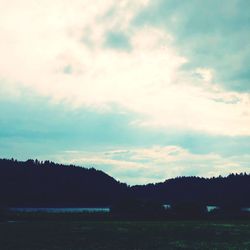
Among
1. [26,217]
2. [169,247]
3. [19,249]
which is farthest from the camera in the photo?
[26,217]

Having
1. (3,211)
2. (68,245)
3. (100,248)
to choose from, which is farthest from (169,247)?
(3,211)

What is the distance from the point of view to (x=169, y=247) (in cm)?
3691

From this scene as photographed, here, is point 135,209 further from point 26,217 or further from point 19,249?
point 19,249

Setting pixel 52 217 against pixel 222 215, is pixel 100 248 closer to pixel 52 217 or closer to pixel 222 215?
pixel 52 217

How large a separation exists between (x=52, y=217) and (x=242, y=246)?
174 feet

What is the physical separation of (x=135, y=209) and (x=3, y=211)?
33.1m

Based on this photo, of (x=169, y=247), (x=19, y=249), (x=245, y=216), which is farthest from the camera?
(x=245, y=216)

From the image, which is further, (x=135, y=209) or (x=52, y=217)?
(x=135, y=209)

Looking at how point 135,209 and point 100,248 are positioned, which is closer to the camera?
point 100,248

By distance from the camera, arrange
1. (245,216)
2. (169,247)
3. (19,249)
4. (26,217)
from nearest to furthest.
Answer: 1. (19,249)
2. (169,247)
3. (26,217)
4. (245,216)

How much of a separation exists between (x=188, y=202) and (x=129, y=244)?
206 feet

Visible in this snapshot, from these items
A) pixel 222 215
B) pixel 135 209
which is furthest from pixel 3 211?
pixel 222 215

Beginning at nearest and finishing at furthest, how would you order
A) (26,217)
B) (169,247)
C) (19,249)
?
(19,249)
(169,247)
(26,217)

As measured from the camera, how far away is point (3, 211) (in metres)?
86.4
